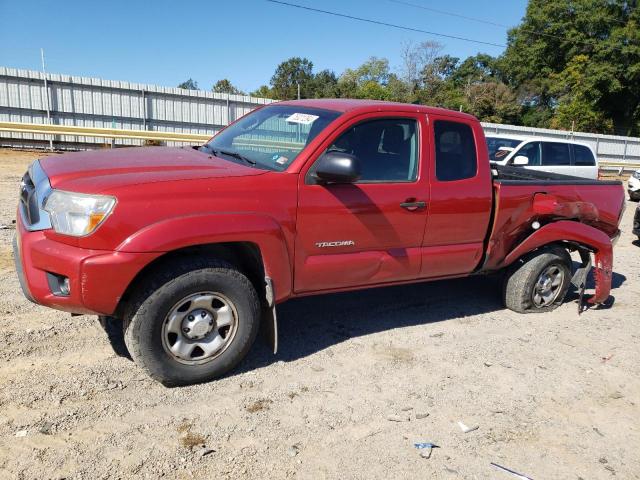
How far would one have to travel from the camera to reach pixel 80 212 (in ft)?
10.00

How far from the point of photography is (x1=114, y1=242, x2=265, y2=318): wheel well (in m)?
3.32

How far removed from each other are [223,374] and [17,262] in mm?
1539

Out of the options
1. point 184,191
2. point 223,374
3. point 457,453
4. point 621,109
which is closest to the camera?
point 457,453

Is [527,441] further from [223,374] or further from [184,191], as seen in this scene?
[184,191]

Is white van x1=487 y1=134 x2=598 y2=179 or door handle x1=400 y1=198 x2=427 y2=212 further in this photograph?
white van x1=487 y1=134 x2=598 y2=179

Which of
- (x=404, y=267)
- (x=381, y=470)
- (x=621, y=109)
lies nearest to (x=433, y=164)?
(x=404, y=267)

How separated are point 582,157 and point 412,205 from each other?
10.0 metres

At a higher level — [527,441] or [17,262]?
[17,262]

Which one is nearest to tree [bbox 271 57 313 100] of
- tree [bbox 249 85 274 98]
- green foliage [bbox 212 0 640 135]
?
tree [bbox 249 85 274 98]

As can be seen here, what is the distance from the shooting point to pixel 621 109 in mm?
47938

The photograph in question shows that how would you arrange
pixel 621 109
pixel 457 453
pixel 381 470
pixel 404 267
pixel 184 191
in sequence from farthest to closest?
1. pixel 621 109
2. pixel 404 267
3. pixel 184 191
4. pixel 457 453
5. pixel 381 470

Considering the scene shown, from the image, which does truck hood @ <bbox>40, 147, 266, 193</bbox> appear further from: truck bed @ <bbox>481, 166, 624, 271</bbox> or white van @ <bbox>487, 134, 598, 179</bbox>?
white van @ <bbox>487, 134, 598, 179</bbox>

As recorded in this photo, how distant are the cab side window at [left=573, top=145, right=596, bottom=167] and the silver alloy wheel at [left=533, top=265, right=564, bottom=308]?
25.4 feet

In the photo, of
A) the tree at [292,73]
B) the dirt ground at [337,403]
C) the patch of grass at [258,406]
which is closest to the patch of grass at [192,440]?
the dirt ground at [337,403]
